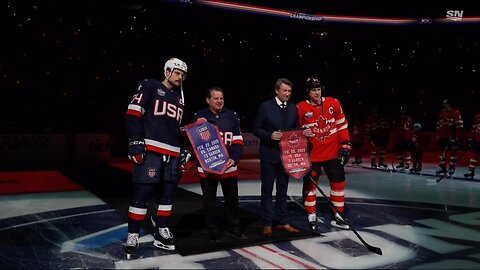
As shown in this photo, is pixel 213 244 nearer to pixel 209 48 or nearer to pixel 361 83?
pixel 209 48

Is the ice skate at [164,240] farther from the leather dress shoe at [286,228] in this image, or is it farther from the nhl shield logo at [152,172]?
the leather dress shoe at [286,228]

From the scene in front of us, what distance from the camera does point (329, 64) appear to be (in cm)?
2409

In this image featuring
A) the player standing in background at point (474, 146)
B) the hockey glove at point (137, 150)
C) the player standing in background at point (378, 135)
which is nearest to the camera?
the hockey glove at point (137, 150)

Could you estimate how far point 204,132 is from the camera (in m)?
4.59

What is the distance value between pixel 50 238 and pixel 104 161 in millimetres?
9280

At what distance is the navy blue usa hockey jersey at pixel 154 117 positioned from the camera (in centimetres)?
417

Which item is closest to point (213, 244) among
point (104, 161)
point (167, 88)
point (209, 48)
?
point (167, 88)

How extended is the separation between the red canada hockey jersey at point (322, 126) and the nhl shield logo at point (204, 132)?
1.47 metres

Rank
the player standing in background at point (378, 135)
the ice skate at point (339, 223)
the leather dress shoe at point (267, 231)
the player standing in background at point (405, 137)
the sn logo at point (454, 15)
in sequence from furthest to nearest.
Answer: the sn logo at point (454, 15)
the player standing in background at point (378, 135)
the player standing in background at point (405, 137)
the ice skate at point (339, 223)
the leather dress shoe at point (267, 231)

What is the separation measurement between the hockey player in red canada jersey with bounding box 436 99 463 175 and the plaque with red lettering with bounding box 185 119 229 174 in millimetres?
8449

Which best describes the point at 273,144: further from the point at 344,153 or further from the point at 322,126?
the point at 344,153

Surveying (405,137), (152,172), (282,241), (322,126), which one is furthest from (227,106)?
(152,172)

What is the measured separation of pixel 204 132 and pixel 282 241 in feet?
5.19

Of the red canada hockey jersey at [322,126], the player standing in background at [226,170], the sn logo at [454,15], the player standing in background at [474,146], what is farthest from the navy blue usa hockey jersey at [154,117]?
the sn logo at [454,15]
